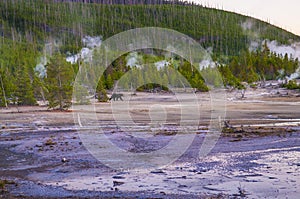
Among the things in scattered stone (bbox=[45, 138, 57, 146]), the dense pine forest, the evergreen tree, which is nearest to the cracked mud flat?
scattered stone (bbox=[45, 138, 57, 146])

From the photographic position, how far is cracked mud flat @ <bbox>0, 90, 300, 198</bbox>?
13.1 m

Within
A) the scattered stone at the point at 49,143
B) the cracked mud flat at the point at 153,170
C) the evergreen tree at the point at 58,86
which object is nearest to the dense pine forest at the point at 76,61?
the evergreen tree at the point at 58,86

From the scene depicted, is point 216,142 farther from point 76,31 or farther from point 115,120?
point 76,31

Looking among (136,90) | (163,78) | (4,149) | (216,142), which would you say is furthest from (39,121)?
(163,78)

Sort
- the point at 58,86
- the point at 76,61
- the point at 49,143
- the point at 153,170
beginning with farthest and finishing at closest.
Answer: the point at 76,61 < the point at 58,86 < the point at 49,143 < the point at 153,170

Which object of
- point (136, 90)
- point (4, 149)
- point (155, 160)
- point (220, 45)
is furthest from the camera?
point (220, 45)

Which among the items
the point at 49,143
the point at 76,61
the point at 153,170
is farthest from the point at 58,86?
the point at 76,61

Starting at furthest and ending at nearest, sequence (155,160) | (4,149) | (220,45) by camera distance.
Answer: (220,45) → (4,149) → (155,160)

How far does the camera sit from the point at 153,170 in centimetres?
1617

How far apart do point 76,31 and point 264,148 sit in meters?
180

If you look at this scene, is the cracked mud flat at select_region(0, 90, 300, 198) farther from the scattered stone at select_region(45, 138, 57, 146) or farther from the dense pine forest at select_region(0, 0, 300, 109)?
the dense pine forest at select_region(0, 0, 300, 109)

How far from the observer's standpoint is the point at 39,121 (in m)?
35.0

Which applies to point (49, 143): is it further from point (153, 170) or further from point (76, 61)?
point (76, 61)

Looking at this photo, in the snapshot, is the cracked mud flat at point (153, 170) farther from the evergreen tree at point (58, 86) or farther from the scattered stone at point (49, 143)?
the evergreen tree at point (58, 86)
